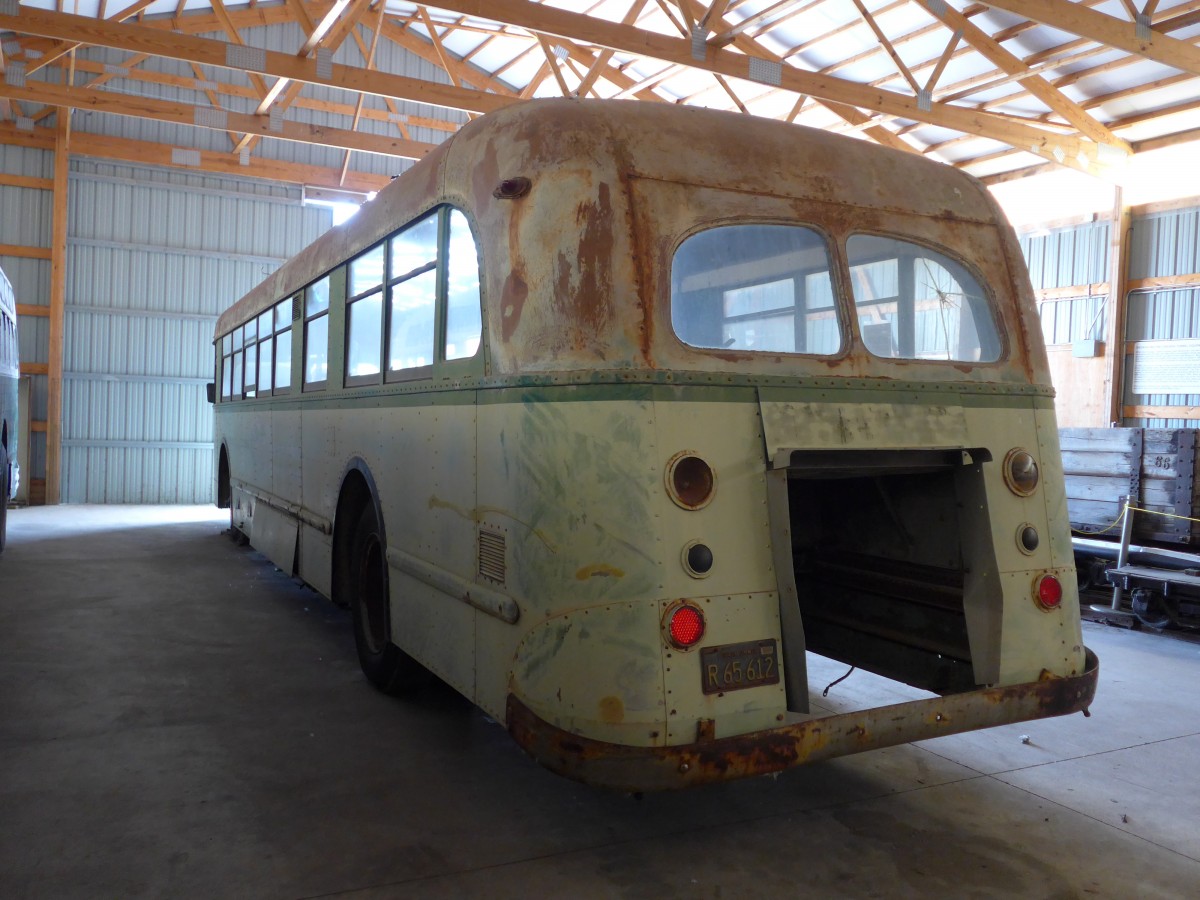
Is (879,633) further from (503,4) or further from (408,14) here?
(408,14)

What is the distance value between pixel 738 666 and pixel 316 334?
417 centimetres

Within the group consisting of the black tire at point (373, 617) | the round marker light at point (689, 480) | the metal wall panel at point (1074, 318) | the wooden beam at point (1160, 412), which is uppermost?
the metal wall panel at point (1074, 318)

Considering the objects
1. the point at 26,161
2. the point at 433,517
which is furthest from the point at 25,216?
the point at 433,517

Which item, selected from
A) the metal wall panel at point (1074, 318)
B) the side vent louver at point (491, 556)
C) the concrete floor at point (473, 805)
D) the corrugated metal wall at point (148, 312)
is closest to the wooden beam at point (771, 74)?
the metal wall panel at point (1074, 318)

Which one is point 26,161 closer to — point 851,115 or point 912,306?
point 851,115

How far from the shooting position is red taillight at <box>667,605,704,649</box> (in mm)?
2988

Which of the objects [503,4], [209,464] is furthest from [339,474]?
[209,464]

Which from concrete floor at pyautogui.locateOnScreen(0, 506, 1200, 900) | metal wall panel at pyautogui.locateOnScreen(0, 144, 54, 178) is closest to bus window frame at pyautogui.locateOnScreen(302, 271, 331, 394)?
concrete floor at pyautogui.locateOnScreen(0, 506, 1200, 900)

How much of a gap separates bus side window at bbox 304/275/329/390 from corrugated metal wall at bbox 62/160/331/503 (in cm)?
1179

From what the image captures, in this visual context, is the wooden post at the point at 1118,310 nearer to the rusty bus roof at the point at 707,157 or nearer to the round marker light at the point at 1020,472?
the rusty bus roof at the point at 707,157

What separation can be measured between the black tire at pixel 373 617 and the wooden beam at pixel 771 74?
5.65 metres

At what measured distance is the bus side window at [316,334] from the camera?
5922 mm

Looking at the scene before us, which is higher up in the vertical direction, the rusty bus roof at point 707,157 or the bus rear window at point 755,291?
the rusty bus roof at point 707,157

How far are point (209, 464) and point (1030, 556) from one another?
1625 cm
